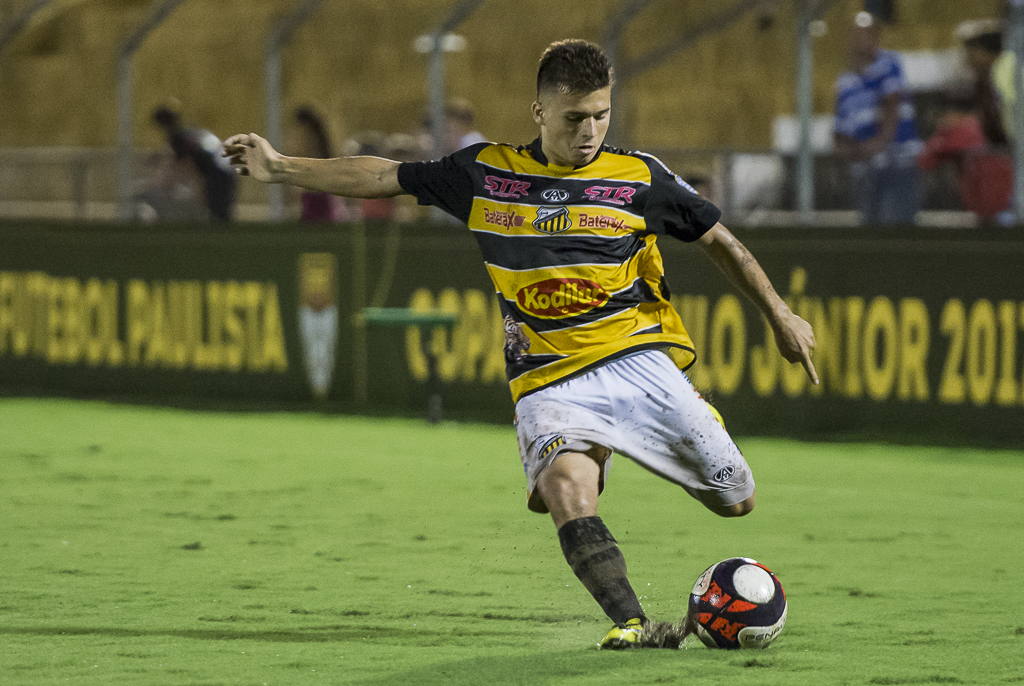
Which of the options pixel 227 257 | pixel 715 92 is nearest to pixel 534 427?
pixel 227 257

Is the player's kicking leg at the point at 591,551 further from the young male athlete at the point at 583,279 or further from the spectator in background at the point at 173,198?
the spectator in background at the point at 173,198

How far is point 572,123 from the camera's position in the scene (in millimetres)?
5445

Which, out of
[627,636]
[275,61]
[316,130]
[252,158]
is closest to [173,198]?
[275,61]

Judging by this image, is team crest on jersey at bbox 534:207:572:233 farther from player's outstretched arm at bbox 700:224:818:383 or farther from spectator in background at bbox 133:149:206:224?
spectator in background at bbox 133:149:206:224

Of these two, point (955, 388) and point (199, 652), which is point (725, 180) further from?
point (199, 652)

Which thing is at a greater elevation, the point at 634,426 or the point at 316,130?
the point at 316,130

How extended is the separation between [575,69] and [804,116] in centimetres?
720

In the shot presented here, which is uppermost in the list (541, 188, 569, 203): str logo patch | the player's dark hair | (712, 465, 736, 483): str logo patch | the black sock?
the player's dark hair

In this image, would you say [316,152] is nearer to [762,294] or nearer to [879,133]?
[879,133]

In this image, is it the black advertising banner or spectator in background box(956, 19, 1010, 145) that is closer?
the black advertising banner

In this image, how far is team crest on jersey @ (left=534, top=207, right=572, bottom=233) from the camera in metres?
5.59

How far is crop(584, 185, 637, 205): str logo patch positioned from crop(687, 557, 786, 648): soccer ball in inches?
50.3

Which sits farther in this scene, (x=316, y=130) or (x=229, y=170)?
(x=229, y=170)

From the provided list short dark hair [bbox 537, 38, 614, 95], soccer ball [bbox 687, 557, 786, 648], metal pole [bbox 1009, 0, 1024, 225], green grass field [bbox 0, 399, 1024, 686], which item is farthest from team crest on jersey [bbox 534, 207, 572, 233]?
metal pole [bbox 1009, 0, 1024, 225]
